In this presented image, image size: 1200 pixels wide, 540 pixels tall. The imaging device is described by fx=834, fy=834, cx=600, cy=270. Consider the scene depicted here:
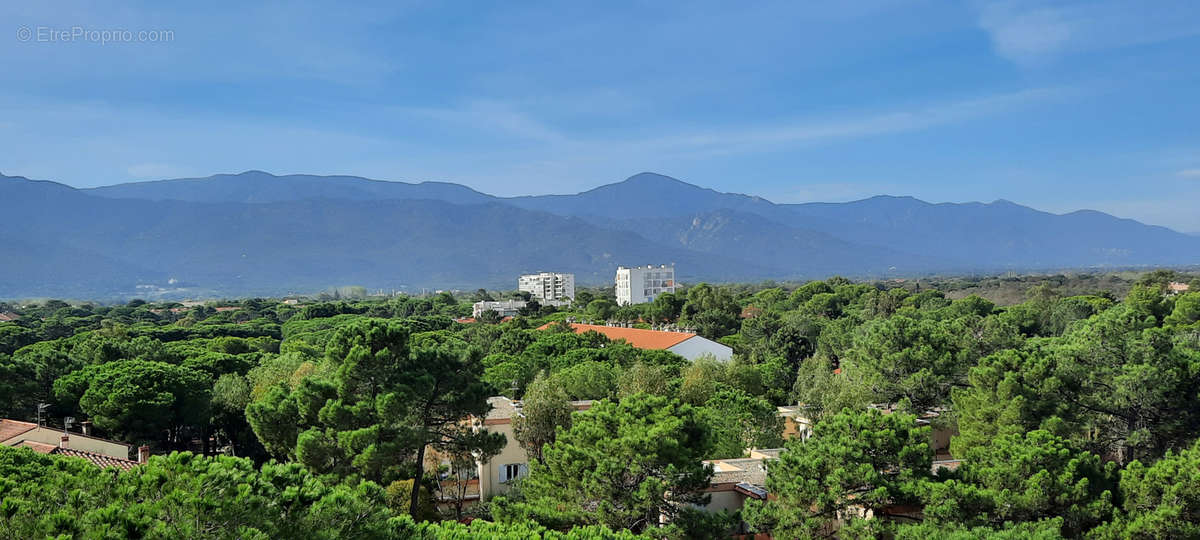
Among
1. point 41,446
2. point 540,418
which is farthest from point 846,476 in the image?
point 41,446

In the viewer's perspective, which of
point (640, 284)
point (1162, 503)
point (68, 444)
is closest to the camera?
point (1162, 503)

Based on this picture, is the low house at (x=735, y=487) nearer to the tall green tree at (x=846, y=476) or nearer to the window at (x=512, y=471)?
the tall green tree at (x=846, y=476)

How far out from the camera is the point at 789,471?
14508 mm

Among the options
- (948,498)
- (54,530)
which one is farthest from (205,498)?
(948,498)

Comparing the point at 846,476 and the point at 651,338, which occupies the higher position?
the point at 846,476

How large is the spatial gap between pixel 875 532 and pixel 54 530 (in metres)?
11.4

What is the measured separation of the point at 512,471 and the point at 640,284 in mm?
90447

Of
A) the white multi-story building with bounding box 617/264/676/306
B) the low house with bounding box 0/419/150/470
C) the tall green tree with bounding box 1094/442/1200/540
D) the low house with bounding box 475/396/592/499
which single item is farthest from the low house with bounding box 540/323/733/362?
the white multi-story building with bounding box 617/264/676/306

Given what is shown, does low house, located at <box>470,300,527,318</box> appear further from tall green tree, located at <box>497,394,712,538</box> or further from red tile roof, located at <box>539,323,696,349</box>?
tall green tree, located at <box>497,394,712,538</box>

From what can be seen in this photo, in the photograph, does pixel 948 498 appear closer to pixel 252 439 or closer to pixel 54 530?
pixel 54 530

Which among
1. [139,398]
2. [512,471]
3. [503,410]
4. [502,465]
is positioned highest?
[139,398]

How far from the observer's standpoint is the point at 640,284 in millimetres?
112938

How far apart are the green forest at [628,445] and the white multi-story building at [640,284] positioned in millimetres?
80588

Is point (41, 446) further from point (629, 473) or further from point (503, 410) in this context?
point (629, 473)
